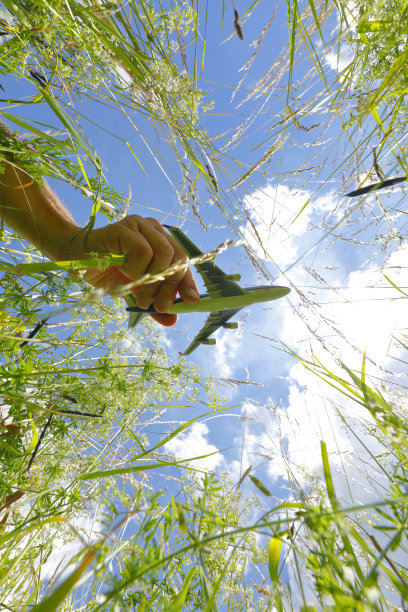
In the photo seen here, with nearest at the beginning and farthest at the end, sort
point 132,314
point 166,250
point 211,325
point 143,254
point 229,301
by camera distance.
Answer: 1. point 143,254
2. point 166,250
3. point 229,301
4. point 132,314
5. point 211,325

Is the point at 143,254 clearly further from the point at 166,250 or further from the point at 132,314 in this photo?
the point at 132,314

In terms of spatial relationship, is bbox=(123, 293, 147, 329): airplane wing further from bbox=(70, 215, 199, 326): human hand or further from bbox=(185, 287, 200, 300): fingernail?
bbox=(185, 287, 200, 300): fingernail

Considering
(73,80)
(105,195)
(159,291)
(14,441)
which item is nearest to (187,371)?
(159,291)

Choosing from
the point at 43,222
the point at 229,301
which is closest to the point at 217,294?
the point at 229,301

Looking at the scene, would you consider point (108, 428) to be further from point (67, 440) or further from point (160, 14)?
point (160, 14)

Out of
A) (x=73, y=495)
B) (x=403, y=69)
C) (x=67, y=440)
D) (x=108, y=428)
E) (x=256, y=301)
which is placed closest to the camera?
(x=403, y=69)

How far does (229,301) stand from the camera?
6.20 ft

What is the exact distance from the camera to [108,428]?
168 cm

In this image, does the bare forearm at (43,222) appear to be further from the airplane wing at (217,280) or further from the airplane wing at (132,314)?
the airplane wing at (217,280)

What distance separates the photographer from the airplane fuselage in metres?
1.89

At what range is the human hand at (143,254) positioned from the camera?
1.62 m

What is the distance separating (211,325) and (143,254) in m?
0.90

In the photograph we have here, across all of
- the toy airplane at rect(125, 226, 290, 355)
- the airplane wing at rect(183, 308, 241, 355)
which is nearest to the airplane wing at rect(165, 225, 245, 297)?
the toy airplane at rect(125, 226, 290, 355)

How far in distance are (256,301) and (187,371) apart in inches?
25.5
